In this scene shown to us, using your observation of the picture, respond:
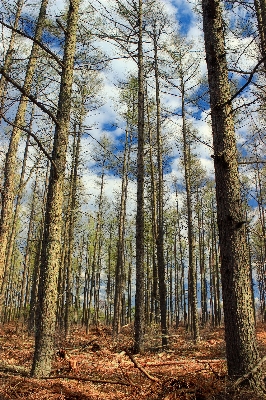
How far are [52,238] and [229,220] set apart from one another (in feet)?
10.3

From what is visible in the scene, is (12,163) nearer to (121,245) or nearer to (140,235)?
(140,235)

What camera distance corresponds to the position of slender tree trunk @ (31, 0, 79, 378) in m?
5.40

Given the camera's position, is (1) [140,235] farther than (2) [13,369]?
Yes

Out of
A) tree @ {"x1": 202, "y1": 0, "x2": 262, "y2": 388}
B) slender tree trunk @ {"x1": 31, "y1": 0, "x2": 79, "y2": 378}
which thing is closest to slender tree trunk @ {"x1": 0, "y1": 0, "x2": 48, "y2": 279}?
slender tree trunk @ {"x1": 31, "y1": 0, "x2": 79, "y2": 378}

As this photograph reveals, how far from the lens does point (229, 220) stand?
13.1ft

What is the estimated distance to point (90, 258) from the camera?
32.7 meters

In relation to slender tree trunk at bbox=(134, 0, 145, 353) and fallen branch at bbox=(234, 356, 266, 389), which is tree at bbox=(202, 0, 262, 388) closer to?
fallen branch at bbox=(234, 356, 266, 389)

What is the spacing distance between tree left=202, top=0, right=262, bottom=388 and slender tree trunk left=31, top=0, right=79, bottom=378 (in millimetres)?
2962

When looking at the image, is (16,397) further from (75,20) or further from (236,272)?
(75,20)

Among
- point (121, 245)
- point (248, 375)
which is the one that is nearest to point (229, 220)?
point (248, 375)

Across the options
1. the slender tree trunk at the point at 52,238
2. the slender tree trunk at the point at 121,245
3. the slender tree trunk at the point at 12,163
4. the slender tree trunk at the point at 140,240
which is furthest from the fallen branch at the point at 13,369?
the slender tree trunk at the point at 121,245

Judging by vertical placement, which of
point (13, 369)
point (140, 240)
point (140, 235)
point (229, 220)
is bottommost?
point (13, 369)

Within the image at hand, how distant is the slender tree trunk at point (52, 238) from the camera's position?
5.40 m

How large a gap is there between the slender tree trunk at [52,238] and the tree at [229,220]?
2.96 metres
